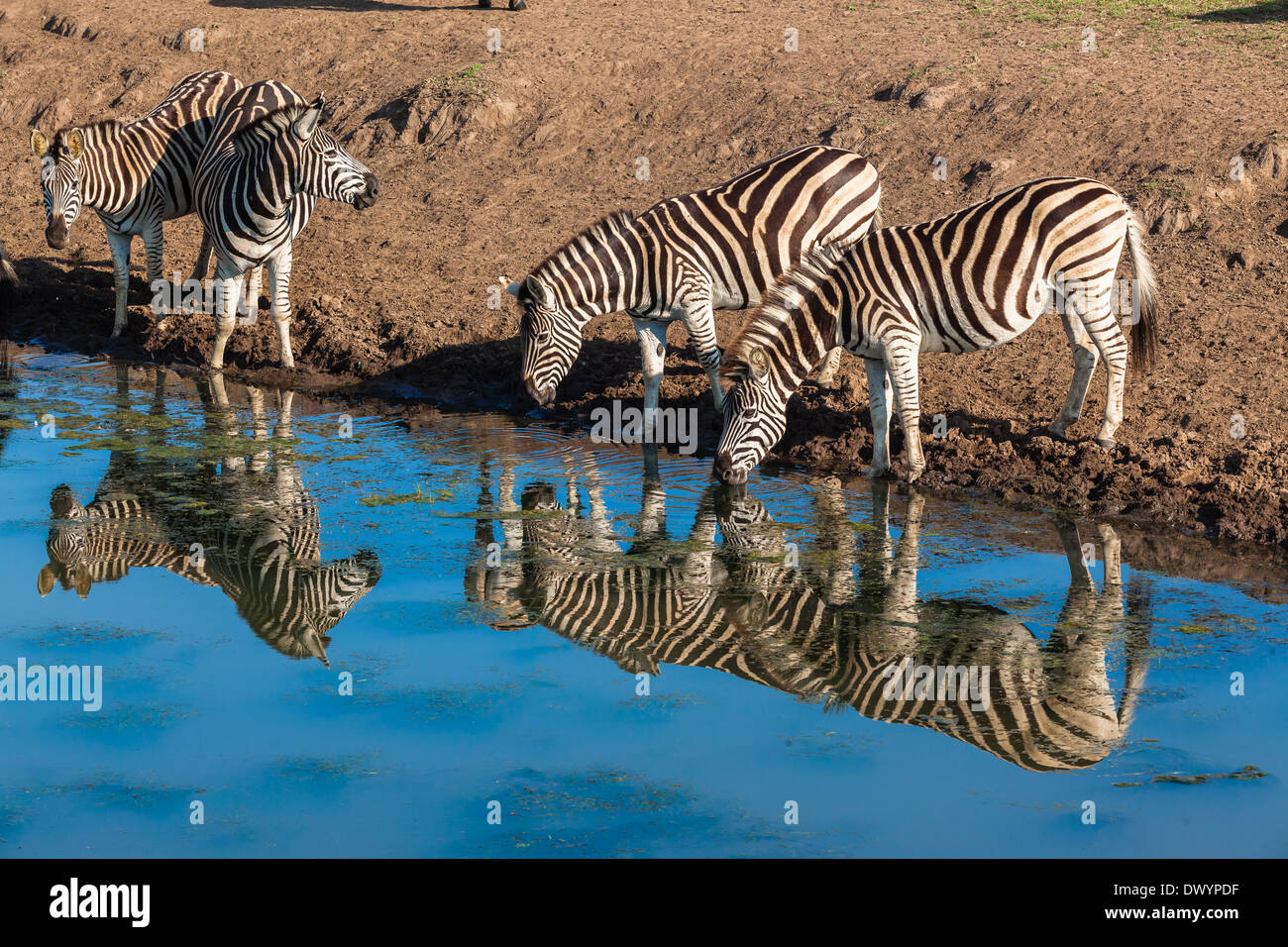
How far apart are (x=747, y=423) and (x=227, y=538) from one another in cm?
387

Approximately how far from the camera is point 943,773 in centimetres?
645

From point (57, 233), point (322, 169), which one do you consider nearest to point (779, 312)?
point (322, 169)

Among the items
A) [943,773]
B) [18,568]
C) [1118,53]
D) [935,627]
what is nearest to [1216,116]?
[1118,53]

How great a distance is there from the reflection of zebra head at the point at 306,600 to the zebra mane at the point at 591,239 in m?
3.34

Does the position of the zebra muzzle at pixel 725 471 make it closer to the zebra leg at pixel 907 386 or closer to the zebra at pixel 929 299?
the zebra at pixel 929 299

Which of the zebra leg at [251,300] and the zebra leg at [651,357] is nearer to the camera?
the zebra leg at [651,357]

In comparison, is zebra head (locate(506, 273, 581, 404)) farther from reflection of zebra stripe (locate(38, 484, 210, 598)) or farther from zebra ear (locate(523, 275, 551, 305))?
reflection of zebra stripe (locate(38, 484, 210, 598))

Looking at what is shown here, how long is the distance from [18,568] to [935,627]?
5975 mm

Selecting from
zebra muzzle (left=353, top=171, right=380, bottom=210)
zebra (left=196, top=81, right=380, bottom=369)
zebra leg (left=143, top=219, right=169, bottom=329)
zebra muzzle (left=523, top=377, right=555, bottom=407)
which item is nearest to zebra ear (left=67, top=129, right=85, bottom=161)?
zebra leg (left=143, top=219, right=169, bottom=329)

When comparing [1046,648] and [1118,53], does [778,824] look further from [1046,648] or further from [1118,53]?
[1118,53]

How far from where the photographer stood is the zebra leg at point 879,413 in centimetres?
1039

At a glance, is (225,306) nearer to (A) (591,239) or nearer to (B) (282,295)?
(B) (282,295)

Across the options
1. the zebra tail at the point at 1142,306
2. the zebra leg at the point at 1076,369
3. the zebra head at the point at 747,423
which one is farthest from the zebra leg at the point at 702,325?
the zebra tail at the point at 1142,306

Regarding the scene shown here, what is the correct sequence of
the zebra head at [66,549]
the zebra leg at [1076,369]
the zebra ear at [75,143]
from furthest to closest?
the zebra ear at [75,143] < the zebra leg at [1076,369] < the zebra head at [66,549]
